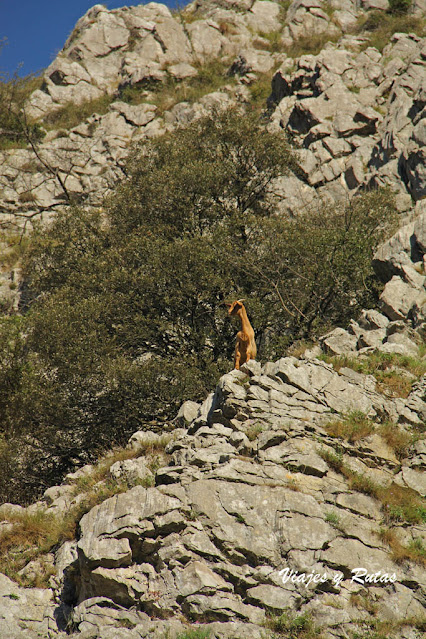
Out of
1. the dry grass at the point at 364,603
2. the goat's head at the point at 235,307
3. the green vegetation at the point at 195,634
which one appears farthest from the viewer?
the goat's head at the point at 235,307

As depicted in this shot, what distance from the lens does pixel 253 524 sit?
10.0m

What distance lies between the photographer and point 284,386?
12672mm

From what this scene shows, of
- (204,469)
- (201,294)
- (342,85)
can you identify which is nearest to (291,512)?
(204,469)

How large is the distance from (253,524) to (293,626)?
1.76 m

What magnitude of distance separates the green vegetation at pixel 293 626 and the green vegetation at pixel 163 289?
9.58 metres

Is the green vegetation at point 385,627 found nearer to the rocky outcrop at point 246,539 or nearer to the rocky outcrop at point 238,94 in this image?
the rocky outcrop at point 246,539

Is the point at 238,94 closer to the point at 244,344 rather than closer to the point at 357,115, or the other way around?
the point at 357,115

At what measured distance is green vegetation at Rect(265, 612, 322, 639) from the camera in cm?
865

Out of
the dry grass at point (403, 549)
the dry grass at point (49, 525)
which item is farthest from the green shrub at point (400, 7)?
the dry grass at point (403, 549)

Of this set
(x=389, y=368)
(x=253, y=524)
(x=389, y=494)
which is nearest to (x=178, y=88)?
(x=389, y=368)

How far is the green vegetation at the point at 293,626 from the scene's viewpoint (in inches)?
340

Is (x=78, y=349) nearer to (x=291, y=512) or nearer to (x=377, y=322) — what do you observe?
(x=377, y=322)

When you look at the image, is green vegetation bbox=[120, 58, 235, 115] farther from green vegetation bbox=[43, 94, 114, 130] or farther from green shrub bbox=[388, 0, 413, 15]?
green shrub bbox=[388, 0, 413, 15]

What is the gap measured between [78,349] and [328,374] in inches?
362
